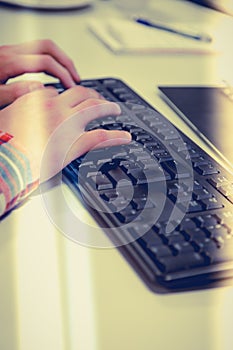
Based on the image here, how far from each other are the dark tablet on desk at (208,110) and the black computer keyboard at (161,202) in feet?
0.16

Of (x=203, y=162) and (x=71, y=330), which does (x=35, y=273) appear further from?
(x=203, y=162)

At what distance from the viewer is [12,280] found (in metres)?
0.48

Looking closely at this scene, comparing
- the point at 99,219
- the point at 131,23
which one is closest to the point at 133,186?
the point at 99,219

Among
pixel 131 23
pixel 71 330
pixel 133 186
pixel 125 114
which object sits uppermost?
pixel 131 23

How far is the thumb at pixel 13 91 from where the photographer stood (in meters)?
0.75

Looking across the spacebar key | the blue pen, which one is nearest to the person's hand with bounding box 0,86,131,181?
the spacebar key

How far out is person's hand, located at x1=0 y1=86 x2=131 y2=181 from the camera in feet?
2.03

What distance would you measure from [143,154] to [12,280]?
20cm

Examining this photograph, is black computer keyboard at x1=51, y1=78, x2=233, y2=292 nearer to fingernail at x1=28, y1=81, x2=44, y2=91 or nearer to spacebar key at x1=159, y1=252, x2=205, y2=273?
spacebar key at x1=159, y1=252, x2=205, y2=273

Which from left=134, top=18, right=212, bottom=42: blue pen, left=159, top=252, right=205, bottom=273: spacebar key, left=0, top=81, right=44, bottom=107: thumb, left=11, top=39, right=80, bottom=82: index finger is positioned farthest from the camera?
left=134, top=18, right=212, bottom=42: blue pen

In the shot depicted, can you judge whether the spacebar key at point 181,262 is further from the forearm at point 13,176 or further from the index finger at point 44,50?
the index finger at point 44,50

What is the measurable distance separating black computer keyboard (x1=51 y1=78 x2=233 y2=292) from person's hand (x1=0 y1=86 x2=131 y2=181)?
0.01m

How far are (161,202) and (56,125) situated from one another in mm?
191

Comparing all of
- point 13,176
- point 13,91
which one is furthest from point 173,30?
point 13,176
